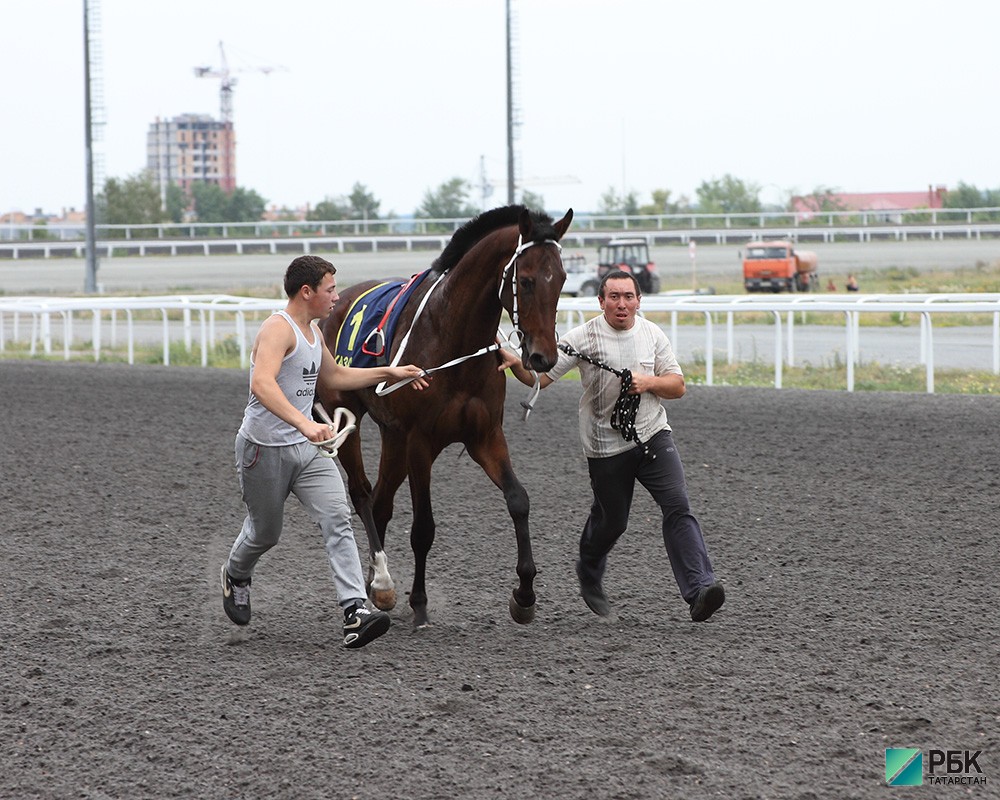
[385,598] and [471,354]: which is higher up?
[471,354]

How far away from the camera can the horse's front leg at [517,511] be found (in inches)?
215

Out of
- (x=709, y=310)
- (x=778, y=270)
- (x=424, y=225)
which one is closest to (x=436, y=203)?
(x=424, y=225)

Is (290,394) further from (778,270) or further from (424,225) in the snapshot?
(424,225)

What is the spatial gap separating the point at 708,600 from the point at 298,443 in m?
1.67

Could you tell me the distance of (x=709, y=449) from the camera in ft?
33.0

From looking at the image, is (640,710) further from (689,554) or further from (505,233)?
(505,233)

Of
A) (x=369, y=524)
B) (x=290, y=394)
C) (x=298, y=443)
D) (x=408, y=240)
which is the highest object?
(x=408, y=240)

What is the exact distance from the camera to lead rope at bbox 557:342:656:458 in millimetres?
5555

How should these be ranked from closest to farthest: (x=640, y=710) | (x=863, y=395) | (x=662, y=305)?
(x=640, y=710), (x=863, y=395), (x=662, y=305)

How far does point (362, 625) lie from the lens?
5.09 metres

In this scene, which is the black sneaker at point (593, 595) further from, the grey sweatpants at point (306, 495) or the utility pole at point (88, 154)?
the utility pole at point (88, 154)

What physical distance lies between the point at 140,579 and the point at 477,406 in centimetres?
196

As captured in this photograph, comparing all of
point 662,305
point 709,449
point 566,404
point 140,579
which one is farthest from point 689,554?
point 662,305

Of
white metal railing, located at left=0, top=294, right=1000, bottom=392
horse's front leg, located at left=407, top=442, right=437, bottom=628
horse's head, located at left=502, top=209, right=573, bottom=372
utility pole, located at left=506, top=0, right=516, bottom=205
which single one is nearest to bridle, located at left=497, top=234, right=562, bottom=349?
horse's head, located at left=502, top=209, right=573, bottom=372
